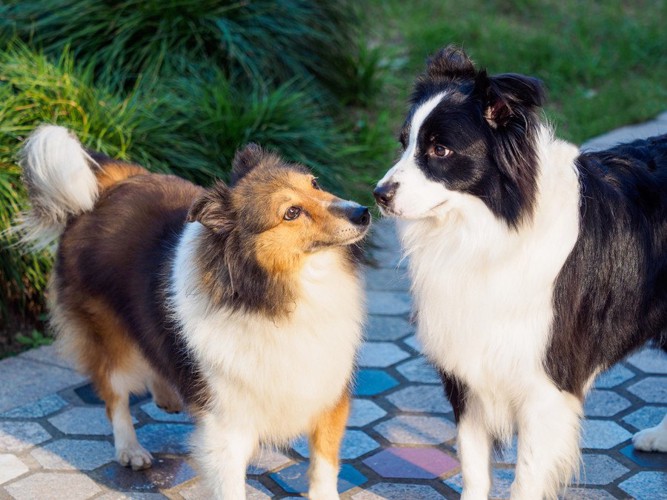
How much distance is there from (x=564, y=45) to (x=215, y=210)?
256 inches

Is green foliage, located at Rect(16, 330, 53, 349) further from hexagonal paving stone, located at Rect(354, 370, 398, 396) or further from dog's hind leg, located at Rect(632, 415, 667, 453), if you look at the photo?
dog's hind leg, located at Rect(632, 415, 667, 453)

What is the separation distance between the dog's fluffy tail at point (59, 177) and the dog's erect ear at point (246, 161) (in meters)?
0.73

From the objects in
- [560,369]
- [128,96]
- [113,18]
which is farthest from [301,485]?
[113,18]

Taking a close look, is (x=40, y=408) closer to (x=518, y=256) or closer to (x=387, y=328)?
(x=387, y=328)

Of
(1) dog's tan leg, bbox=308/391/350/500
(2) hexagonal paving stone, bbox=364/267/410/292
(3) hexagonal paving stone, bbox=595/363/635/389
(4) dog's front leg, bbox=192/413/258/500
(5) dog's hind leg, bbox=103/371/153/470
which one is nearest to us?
(4) dog's front leg, bbox=192/413/258/500

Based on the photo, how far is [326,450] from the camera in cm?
346

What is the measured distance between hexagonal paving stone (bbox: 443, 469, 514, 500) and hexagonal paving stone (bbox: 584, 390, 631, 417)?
0.61 m

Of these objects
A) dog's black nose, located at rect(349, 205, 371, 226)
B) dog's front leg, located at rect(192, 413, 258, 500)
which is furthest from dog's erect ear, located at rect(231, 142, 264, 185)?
dog's front leg, located at rect(192, 413, 258, 500)

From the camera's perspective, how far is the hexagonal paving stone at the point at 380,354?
4.63m

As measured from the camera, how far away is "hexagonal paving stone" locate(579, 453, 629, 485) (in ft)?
12.1

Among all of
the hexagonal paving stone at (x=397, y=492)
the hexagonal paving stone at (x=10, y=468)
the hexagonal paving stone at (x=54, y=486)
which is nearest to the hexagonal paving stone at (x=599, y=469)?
the hexagonal paving stone at (x=397, y=492)

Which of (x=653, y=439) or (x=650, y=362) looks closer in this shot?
(x=653, y=439)

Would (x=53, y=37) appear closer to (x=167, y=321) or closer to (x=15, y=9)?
(x=15, y=9)

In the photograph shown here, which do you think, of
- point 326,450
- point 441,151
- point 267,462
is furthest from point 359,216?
point 267,462
